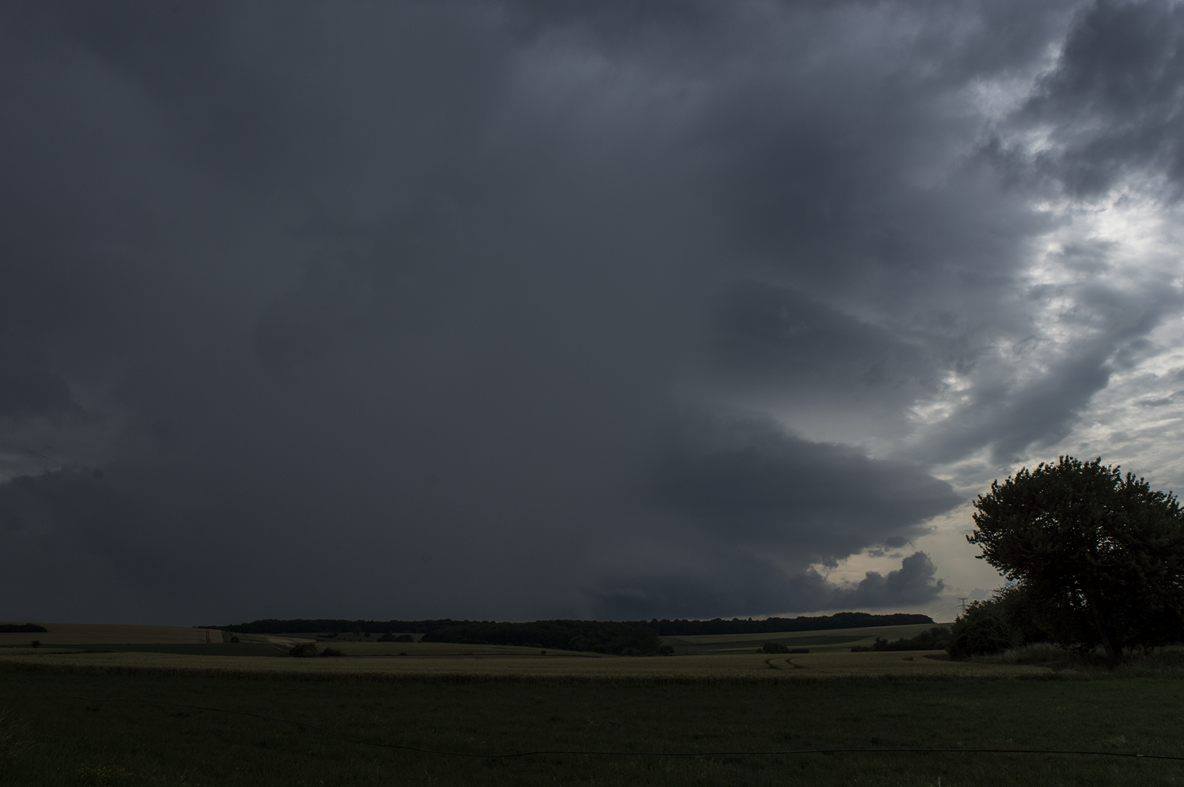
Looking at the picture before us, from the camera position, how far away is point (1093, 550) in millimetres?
51281

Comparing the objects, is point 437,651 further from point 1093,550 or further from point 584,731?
point 584,731

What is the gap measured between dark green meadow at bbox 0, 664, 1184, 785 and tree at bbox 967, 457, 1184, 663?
409 inches

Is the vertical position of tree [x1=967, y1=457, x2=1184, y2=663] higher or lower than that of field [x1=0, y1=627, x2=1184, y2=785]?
higher

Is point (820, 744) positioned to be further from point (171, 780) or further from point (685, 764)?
point (171, 780)

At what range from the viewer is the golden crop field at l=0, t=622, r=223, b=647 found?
109381mm

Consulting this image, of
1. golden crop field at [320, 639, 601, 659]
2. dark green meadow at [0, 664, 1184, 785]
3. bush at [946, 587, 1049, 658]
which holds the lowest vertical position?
golden crop field at [320, 639, 601, 659]

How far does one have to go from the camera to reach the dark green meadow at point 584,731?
639 inches

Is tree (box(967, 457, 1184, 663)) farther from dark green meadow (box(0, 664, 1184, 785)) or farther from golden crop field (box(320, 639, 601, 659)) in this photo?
golden crop field (box(320, 639, 601, 659))

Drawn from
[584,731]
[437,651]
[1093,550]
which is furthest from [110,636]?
[1093,550]

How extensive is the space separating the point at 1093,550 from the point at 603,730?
44.2 meters

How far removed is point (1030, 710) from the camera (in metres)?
28.3

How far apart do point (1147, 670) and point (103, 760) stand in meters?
56.6

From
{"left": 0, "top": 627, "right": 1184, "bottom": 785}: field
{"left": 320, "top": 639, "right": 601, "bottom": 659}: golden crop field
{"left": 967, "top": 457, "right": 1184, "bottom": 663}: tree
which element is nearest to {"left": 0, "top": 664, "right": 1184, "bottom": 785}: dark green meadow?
{"left": 0, "top": 627, "right": 1184, "bottom": 785}: field

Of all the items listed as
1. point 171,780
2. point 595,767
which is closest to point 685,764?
point 595,767
